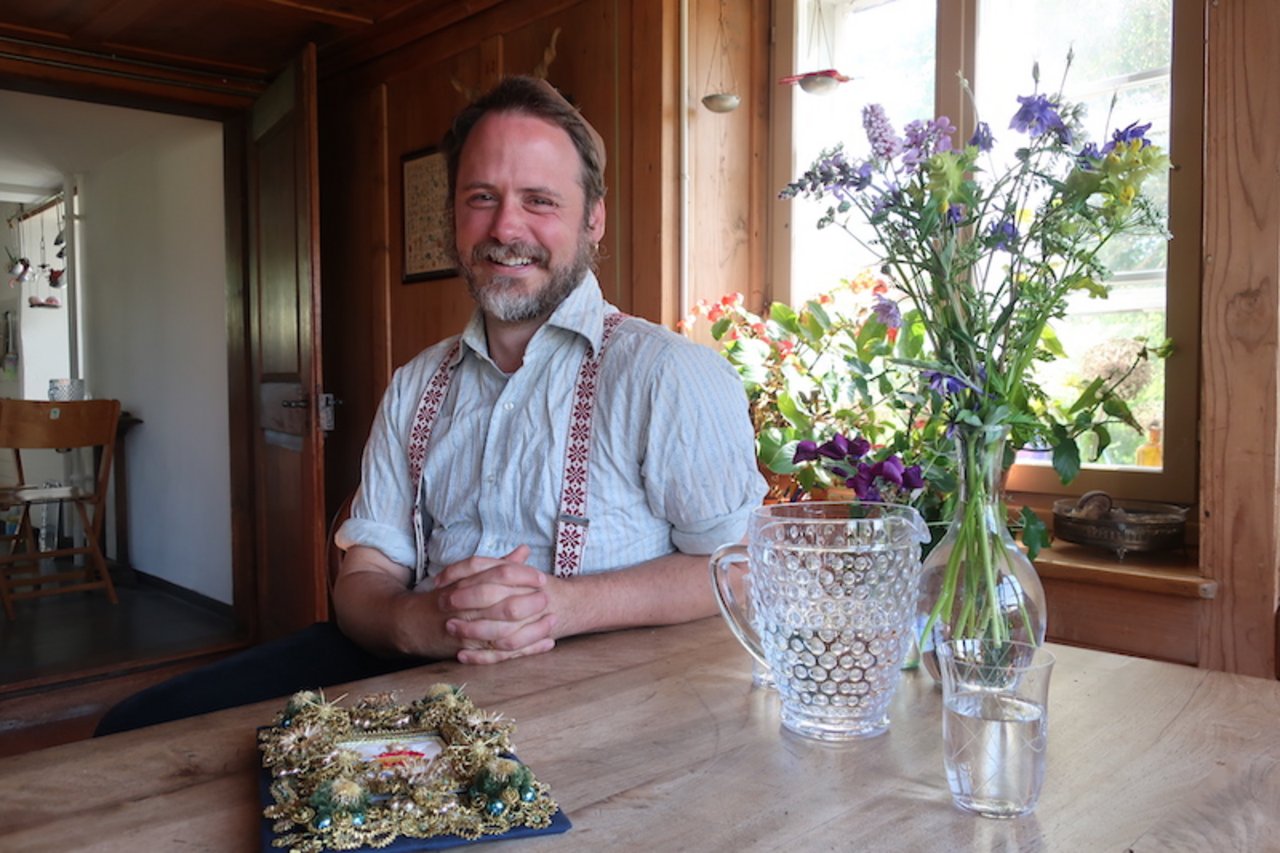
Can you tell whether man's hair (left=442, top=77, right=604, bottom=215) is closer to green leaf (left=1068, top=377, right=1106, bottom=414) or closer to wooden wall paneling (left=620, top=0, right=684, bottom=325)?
green leaf (left=1068, top=377, right=1106, bottom=414)

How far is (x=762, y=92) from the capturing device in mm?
2895

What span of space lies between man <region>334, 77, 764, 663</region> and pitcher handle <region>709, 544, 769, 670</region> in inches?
13.3

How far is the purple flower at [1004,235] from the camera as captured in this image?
2.53 feet

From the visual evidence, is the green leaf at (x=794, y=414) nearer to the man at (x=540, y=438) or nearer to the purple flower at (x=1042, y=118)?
the man at (x=540, y=438)

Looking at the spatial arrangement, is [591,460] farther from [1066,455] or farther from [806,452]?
[1066,455]

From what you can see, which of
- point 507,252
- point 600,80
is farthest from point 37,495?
point 507,252

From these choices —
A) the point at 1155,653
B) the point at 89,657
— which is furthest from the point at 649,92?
the point at 89,657

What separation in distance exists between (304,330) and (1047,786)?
3.28 meters

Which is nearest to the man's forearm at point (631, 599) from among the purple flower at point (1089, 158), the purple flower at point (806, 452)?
the purple flower at point (806, 452)

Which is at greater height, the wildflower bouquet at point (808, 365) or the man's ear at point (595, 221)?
the man's ear at point (595, 221)

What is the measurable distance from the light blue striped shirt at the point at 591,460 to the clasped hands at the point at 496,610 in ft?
0.88

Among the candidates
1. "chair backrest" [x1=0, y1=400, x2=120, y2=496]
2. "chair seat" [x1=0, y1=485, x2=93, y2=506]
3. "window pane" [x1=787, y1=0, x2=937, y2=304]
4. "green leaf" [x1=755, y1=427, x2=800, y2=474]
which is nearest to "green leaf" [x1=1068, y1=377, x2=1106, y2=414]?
"green leaf" [x1=755, y1=427, x2=800, y2=474]

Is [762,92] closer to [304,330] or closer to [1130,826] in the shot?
[304,330]

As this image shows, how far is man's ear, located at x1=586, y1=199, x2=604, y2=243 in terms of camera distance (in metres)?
1.71
